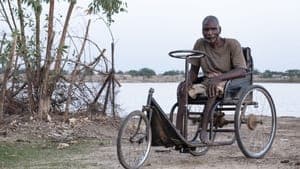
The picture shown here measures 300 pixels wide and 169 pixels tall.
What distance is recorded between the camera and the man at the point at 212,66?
7594 mm

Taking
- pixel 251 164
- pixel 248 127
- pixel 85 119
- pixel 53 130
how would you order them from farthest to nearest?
pixel 85 119
pixel 53 130
pixel 248 127
pixel 251 164

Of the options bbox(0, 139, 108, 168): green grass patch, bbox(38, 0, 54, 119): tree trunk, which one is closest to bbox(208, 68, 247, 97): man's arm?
bbox(0, 139, 108, 168): green grass patch

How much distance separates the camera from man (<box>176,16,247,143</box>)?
759 cm

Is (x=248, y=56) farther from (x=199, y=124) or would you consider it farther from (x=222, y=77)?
(x=199, y=124)

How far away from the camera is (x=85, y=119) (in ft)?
36.4

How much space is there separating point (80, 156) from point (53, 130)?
2041mm

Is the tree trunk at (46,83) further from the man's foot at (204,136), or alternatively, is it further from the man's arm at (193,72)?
the man's foot at (204,136)

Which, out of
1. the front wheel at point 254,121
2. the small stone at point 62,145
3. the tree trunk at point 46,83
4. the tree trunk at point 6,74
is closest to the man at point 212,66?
the front wheel at point 254,121

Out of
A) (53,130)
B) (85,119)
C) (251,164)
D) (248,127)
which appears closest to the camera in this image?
(251,164)

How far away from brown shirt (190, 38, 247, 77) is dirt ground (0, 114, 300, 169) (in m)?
1.03

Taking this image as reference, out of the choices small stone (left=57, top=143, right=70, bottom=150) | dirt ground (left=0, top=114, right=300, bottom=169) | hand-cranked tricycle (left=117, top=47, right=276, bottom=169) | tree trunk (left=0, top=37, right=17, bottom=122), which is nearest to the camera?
hand-cranked tricycle (left=117, top=47, right=276, bottom=169)

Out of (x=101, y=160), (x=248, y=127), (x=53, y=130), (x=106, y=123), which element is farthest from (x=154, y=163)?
(x=106, y=123)

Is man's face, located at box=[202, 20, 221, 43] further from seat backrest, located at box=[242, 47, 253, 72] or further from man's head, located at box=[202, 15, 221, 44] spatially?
seat backrest, located at box=[242, 47, 253, 72]

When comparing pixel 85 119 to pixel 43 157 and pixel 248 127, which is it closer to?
pixel 43 157
